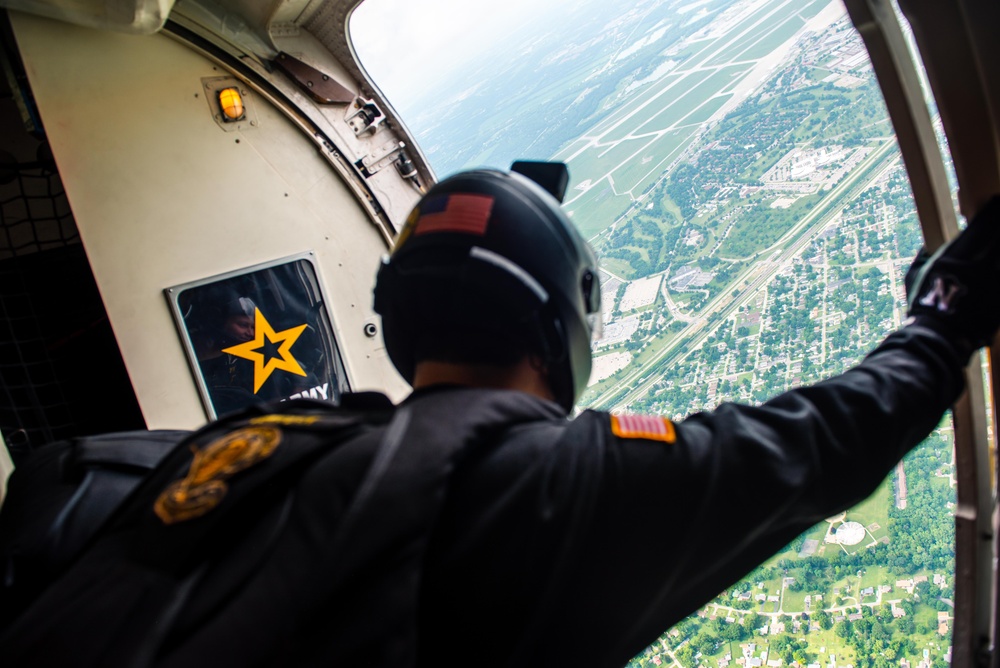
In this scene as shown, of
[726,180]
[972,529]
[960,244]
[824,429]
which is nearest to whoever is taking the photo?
[824,429]

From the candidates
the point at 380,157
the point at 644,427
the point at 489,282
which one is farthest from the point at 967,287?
the point at 380,157

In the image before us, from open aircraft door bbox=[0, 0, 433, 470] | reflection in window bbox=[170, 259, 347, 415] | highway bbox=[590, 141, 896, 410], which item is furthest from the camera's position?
reflection in window bbox=[170, 259, 347, 415]

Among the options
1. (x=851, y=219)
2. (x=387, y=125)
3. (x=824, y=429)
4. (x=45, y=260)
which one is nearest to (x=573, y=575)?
(x=824, y=429)

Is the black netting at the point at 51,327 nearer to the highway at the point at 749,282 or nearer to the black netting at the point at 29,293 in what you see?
the black netting at the point at 29,293

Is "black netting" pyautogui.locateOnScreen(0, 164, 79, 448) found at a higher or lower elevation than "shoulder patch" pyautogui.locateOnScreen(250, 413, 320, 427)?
higher

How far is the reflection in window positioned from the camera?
2.81 meters

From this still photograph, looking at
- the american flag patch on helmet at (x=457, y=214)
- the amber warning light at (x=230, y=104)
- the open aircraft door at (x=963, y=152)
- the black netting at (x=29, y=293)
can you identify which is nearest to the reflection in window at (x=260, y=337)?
the amber warning light at (x=230, y=104)

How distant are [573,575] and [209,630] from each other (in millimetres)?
464

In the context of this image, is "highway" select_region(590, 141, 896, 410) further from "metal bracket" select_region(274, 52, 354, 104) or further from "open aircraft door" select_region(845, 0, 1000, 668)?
"metal bracket" select_region(274, 52, 354, 104)

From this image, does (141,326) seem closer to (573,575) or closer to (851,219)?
(573,575)

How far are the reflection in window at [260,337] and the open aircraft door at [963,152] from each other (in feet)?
7.32

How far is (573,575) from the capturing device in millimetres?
990

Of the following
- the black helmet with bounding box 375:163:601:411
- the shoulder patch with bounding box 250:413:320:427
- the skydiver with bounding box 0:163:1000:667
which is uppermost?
the black helmet with bounding box 375:163:601:411

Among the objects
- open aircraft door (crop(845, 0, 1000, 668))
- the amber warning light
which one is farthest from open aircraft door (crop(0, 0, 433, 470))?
open aircraft door (crop(845, 0, 1000, 668))
